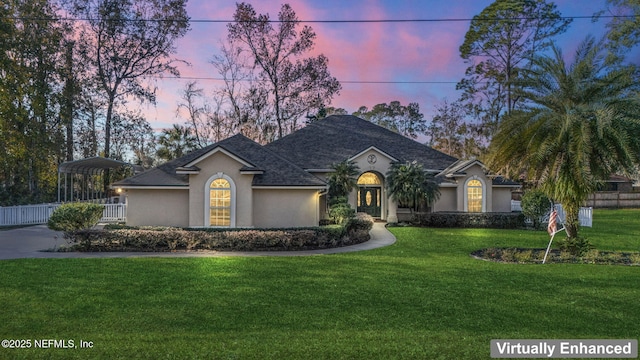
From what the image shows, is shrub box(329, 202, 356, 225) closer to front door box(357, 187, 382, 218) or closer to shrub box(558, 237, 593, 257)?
front door box(357, 187, 382, 218)

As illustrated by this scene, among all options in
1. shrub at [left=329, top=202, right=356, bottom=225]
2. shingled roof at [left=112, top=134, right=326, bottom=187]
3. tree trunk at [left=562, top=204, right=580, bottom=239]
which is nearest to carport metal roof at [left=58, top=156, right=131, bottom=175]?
shingled roof at [left=112, top=134, right=326, bottom=187]

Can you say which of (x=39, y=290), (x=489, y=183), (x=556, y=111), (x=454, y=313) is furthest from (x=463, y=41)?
(x=39, y=290)

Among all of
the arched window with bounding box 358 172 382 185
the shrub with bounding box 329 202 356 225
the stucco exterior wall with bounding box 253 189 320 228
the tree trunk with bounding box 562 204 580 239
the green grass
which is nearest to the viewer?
the green grass

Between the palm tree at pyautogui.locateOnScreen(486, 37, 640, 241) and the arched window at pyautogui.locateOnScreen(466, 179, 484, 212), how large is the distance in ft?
32.5

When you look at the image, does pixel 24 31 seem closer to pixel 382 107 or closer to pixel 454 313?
pixel 454 313

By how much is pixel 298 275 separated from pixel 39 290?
581 cm

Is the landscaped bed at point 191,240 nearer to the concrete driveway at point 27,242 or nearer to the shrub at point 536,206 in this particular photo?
the concrete driveway at point 27,242

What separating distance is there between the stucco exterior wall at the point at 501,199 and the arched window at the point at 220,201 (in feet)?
56.7

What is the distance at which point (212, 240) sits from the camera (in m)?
13.5

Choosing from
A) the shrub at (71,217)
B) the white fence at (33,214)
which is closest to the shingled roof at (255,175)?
the shrub at (71,217)

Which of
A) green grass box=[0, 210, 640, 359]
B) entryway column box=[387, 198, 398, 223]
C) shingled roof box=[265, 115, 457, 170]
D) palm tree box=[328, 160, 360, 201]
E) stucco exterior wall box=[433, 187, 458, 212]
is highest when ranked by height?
shingled roof box=[265, 115, 457, 170]

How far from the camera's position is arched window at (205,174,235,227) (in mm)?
17062

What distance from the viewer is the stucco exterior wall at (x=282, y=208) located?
18.0 meters

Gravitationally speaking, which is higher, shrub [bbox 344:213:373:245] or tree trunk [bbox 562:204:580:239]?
tree trunk [bbox 562:204:580:239]
